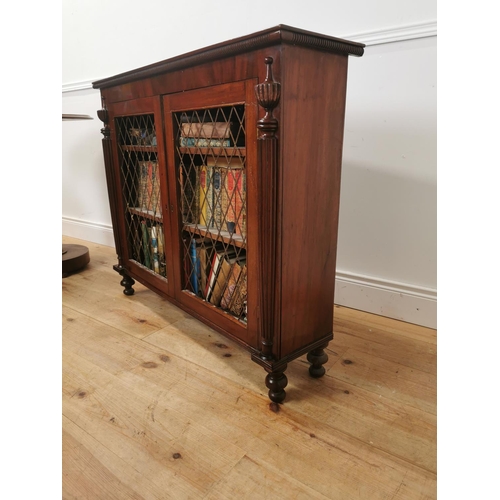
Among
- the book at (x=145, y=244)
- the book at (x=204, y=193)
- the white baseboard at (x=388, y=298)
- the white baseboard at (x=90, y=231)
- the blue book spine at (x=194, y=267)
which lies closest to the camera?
the book at (x=204, y=193)

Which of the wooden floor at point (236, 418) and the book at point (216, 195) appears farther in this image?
the book at point (216, 195)

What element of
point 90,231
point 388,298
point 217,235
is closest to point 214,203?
point 217,235

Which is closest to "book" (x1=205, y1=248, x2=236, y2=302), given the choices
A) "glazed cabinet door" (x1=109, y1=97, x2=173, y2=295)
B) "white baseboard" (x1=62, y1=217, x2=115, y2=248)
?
"glazed cabinet door" (x1=109, y1=97, x2=173, y2=295)

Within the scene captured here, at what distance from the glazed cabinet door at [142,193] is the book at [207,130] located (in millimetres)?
148

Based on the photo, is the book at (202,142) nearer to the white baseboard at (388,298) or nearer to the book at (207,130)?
the book at (207,130)

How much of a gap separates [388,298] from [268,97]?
1.09m

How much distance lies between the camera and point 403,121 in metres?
1.59

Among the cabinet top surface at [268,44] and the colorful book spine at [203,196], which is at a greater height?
the cabinet top surface at [268,44]

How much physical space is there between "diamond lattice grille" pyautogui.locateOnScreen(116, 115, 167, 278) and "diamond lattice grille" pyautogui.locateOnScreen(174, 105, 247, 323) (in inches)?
8.8

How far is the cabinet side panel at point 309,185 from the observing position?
107cm

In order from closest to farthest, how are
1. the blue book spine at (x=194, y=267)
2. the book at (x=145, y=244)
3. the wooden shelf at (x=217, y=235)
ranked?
the wooden shelf at (x=217, y=235) → the blue book spine at (x=194, y=267) → the book at (x=145, y=244)

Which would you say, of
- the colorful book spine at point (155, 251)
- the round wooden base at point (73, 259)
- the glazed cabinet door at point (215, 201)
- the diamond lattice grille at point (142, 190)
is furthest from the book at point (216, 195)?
the round wooden base at point (73, 259)

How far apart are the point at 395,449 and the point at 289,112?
2.95 feet
